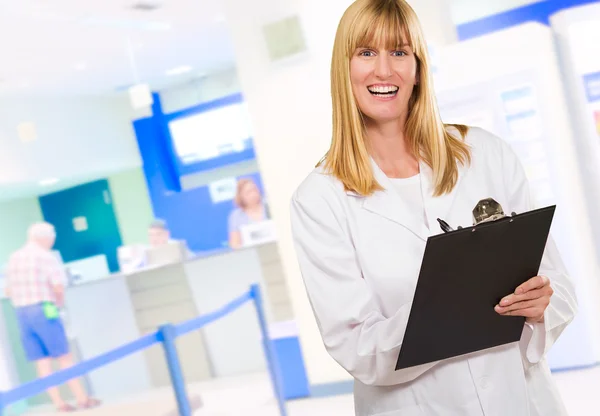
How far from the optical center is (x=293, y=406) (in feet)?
16.2

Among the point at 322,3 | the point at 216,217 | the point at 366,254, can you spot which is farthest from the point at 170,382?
the point at 216,217

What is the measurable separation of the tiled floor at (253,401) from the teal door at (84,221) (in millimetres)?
5807

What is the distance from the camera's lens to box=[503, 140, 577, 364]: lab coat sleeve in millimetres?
1275

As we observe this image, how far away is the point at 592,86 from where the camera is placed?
13.7 ft

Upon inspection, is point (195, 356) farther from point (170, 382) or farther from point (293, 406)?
point (170, 382)

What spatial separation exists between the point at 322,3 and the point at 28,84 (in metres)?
4.87

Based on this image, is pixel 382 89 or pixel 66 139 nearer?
pixel 382 89

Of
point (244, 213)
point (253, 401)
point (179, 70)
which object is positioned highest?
point (179, 70)

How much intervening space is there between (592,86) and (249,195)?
3498mm

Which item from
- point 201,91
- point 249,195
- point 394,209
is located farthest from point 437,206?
point 201,91

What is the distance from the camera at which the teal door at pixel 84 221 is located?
36.9ft

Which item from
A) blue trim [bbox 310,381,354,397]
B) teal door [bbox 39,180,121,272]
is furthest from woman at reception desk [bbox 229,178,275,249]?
teal door [bbox 39,180,121,272]

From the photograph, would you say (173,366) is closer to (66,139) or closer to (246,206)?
(246,206)

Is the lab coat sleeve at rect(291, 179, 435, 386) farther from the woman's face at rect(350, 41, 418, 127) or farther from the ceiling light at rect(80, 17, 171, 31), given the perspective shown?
the ceiling light at rect(80, 17, 171, 31)
